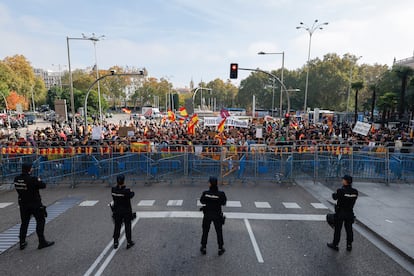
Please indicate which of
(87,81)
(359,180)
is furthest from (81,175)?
(87,81)

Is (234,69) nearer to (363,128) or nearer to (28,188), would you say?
(363,128)

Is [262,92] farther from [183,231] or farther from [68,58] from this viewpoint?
[183,231]

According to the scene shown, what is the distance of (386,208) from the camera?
7742 millimetres

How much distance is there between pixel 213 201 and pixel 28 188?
12.0 feet

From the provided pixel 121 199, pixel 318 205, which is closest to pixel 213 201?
pixel 121 199

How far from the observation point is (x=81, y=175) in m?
10.3

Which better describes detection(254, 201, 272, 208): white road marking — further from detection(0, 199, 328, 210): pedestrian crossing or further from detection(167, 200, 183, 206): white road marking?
detection(167, 200, 183, 206): white road marking

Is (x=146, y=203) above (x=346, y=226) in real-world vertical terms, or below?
below

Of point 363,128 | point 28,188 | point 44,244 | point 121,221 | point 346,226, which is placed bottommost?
point 44,244

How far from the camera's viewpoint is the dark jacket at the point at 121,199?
505 centimetres

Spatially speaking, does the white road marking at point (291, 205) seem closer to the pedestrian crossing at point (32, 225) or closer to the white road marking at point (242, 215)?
the white road marking at point (242, 215)

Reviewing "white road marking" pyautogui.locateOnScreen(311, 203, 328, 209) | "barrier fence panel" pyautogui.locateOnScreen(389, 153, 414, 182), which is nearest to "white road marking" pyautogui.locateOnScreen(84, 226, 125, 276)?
"white road marking" pyautogui.locateOnScreen(311, 203, 328, 209)

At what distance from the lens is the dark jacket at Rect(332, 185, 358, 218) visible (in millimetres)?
5094

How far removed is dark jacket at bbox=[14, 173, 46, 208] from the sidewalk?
24.6 ft
